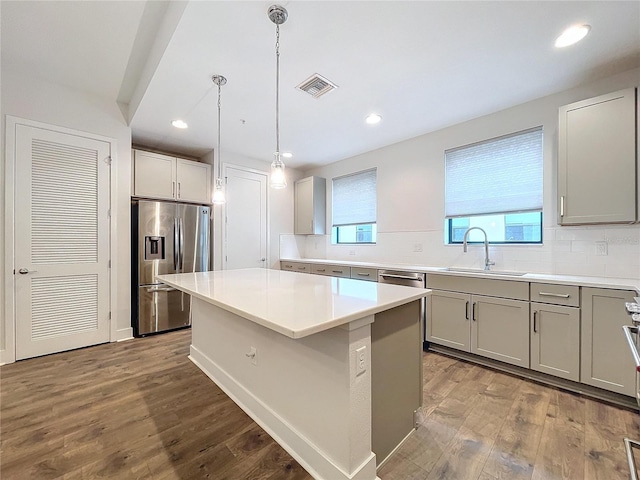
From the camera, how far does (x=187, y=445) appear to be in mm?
1585

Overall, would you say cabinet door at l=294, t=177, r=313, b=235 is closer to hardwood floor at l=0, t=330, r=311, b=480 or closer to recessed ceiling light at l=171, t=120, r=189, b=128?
recessed ceiling light at l=171, t=120, r=189, b=128

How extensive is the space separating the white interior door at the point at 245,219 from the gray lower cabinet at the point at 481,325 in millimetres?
2816

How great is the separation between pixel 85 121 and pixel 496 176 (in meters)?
4.51

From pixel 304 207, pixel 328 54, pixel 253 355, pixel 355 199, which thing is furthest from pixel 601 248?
pixel 304 207

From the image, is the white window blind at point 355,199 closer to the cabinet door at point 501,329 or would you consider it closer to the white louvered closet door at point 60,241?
the cabinet door at point 501,329

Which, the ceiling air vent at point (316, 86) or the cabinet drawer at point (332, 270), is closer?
the ceiling air vent at point (316, 86)

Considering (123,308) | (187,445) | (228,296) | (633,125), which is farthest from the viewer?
(123,308)

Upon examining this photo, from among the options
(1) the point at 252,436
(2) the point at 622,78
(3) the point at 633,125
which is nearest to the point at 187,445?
(1) the point at 252,436

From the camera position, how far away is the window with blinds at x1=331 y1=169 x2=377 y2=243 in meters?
4.16

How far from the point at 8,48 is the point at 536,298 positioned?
4.85 metres

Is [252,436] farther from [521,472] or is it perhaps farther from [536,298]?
[536,298]

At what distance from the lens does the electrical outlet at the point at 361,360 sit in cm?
124

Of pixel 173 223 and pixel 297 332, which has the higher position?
pixel 173 223

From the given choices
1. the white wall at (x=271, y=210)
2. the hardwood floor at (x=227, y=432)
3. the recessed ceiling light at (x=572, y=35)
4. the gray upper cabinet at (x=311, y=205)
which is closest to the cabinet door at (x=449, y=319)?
the hardwood floor at (x=227, y=432)
